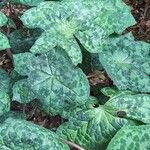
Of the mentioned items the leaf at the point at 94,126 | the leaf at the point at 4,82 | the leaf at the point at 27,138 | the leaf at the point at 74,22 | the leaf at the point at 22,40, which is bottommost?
the leaf at the point at 94,126

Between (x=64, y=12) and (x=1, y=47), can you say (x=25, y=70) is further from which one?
(x=64, y=12)

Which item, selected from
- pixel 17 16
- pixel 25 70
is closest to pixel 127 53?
pixel 25 70

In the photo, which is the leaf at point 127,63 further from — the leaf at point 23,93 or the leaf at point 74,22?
the leaf at point 23,93

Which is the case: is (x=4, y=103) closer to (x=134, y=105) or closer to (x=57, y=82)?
(x=57, y=82)

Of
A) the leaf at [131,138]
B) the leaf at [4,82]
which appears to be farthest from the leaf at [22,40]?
the leaf at [131,138]

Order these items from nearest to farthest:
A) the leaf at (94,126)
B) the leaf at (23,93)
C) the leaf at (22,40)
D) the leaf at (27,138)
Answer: the leaf at (27,138) < the leaf at (94,126) < the leaf at (23,93) < the leaf at (22,40)

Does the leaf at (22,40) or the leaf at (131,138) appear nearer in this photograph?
the leaf at (131,138)
